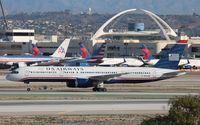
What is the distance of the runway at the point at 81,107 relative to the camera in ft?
167

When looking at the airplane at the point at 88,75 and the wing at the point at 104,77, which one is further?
the wing at the point at 104,77

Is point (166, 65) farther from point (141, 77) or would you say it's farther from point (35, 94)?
point (35, 94)

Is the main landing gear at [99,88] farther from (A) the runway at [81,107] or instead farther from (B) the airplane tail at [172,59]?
(A) the runway at [81,107]

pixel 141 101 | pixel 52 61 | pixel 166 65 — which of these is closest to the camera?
pixel 141 101

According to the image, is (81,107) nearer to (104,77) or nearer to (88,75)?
(88,75)

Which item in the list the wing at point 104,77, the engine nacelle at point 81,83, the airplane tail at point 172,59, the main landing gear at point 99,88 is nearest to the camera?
the main landing gear at point 99,88

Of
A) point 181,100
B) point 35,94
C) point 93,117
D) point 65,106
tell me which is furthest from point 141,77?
point 181,100

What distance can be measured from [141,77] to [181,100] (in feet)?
151

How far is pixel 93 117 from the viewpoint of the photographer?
4744 cm

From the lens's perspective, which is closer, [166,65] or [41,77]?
[41,77]

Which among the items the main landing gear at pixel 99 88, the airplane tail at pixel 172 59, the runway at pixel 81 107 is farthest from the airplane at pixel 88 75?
the runway at pixel 81 107

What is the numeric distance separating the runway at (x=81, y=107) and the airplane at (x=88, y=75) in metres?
18.3

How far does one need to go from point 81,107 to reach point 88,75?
2540cm

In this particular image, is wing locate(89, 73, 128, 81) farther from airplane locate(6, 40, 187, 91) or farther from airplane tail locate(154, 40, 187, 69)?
airplane tail locate(154, 40, 187, 69)
